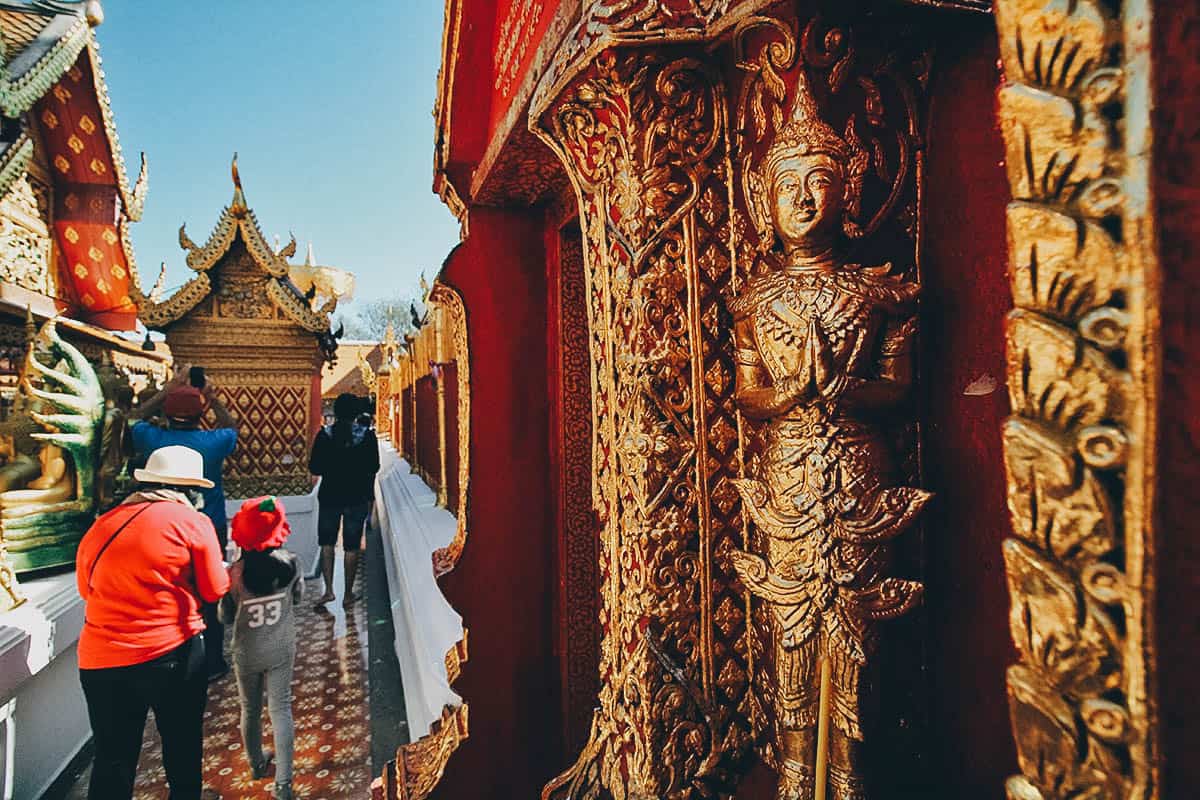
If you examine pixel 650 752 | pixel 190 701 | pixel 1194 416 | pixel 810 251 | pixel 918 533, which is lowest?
pixel 190 701

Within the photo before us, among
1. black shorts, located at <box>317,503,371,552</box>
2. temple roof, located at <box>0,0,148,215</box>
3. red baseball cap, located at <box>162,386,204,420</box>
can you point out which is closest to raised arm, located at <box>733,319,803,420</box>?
red baseball cap, located at <box>162,386,204,420</box>

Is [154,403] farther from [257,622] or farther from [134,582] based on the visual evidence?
[134,582]

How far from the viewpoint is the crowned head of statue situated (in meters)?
0.86

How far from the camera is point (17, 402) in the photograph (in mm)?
3943

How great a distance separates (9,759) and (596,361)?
150 inches

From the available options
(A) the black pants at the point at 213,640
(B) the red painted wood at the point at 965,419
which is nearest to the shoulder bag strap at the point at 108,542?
(A) the black pants at the point at 213,640

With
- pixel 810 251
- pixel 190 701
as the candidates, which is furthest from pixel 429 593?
pixel 810 251

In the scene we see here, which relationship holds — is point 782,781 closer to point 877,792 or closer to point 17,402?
point 877,792

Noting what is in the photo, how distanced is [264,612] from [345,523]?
293cm

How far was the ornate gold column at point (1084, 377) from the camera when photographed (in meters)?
0.40

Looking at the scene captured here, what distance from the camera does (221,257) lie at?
23.1 ft

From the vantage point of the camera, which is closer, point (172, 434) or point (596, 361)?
point (596, 361)

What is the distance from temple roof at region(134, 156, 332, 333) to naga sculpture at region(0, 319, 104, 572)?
2876mm

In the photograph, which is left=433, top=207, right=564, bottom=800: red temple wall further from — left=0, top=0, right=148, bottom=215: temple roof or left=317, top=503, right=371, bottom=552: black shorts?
left=0, top=0, right=148, bottom=215: temple roof
